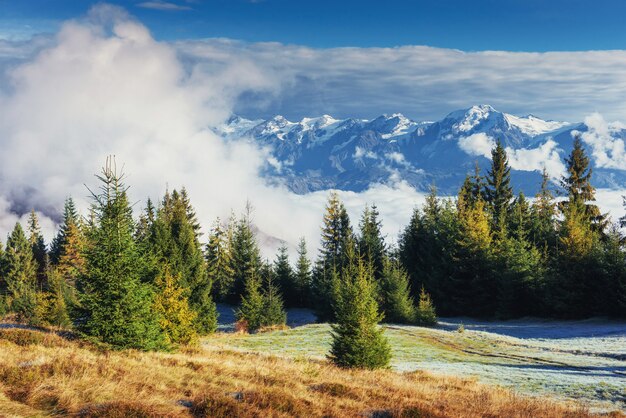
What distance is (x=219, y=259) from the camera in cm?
9075

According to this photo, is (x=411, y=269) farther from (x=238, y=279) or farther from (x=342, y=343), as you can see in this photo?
(x=342, y=343)

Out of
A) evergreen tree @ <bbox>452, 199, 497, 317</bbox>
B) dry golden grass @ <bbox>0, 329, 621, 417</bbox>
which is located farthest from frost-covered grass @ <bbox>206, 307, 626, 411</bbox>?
evergreen tree @ <bbox>452, 199, 497, 317</bbox>

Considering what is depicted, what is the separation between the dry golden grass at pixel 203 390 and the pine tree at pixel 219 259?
64.5m

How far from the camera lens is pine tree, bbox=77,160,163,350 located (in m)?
19.9

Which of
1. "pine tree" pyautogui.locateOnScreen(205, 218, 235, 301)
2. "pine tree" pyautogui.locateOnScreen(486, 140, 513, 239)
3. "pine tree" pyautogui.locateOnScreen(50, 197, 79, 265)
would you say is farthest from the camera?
"pine tree" pyautogui.locateOnScreen(50, 197, 79, 265)

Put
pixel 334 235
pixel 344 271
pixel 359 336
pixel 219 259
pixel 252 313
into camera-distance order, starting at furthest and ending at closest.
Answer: pixel 219 259
pixel 334 235
pixel 252 313
pixel 344 271
pixel 359 336

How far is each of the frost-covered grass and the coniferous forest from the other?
3.81m

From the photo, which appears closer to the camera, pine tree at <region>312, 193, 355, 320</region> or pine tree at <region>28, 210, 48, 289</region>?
pine tree at <region>312, 193, 355, 320</region>

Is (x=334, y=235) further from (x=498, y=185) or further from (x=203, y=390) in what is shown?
(x=203, y=390)

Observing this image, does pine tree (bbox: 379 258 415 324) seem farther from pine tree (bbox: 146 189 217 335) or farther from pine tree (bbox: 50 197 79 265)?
pine tree (bbox: 50 197 79 265)

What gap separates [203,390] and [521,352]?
25732mm

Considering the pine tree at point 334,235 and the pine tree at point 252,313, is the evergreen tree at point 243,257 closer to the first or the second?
the pine tree at point 334,235

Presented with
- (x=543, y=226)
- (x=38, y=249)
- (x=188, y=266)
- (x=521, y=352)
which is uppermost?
(x=38, y=249)

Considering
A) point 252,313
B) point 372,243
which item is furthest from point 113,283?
point 372,243
